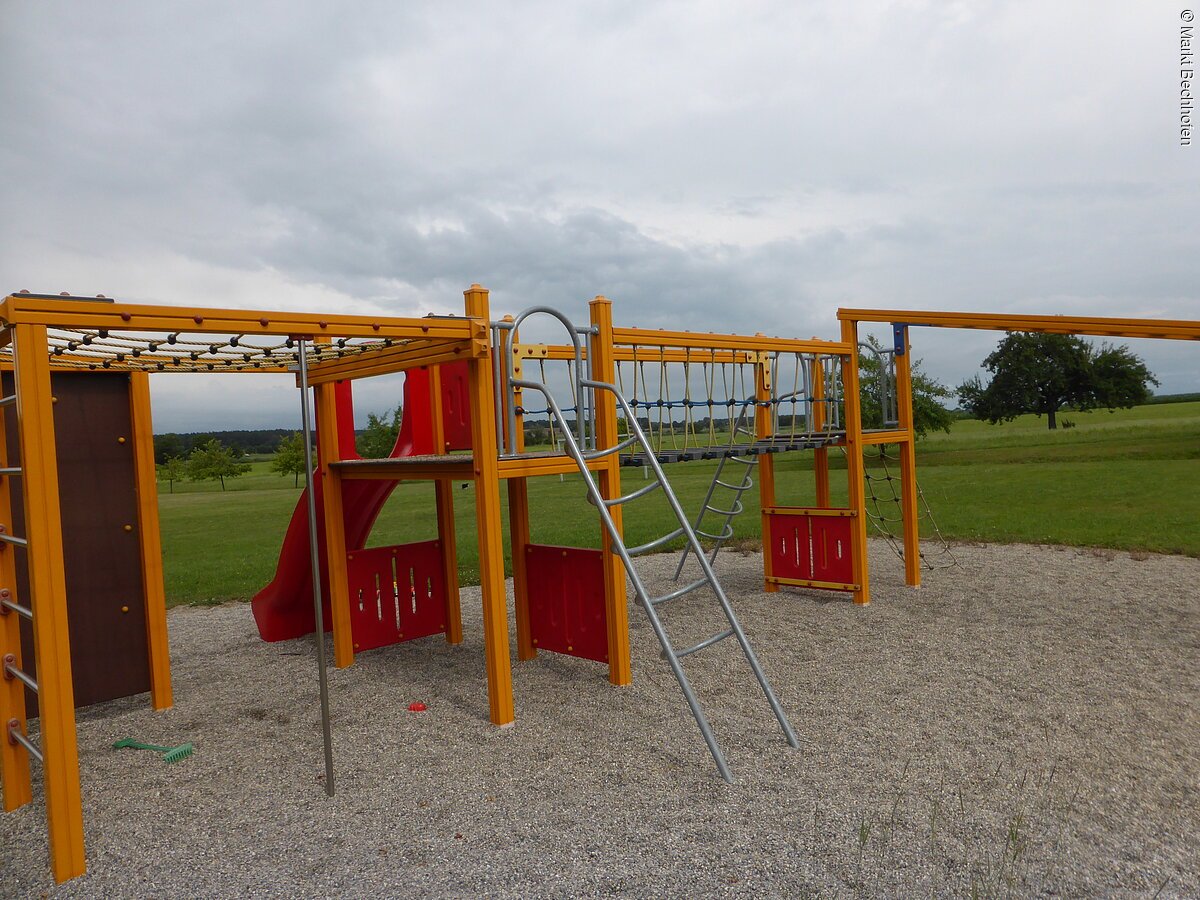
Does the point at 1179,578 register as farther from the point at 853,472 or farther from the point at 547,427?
the point at 547,427

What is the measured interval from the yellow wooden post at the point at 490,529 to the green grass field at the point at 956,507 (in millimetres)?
5588

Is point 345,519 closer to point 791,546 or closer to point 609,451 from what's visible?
point 609,451

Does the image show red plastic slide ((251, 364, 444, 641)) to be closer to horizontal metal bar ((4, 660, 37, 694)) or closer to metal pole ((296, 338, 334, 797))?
horizontal metal bar ((4, 660, 37, 694))

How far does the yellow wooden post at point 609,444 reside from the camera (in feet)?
18.1

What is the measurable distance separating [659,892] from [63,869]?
2.46m

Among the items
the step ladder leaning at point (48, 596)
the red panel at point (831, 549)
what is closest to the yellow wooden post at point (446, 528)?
the step ladder leaning at point (48, 596)

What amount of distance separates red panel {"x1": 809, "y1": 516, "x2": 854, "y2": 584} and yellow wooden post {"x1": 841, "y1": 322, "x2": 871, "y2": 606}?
9 cm

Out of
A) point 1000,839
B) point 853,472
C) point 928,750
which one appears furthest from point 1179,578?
point 1000,839

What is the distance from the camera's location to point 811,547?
8305mm

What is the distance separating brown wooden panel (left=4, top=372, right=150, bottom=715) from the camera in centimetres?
535

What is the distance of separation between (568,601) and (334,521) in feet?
6.43

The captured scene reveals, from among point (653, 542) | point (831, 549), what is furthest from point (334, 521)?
point (831, 549)

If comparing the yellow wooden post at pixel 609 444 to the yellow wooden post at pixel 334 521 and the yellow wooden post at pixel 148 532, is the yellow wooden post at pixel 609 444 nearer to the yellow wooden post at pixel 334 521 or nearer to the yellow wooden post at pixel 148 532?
the yellow wooden post at pixel 334 521

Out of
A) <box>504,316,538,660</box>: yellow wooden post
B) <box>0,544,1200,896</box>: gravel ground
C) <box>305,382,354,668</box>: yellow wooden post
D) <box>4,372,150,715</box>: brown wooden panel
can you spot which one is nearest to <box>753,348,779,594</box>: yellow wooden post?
<box>0,544,1200,896</box>: gravel ground
